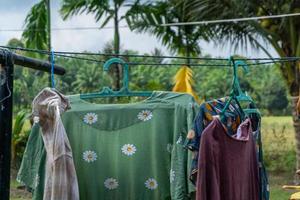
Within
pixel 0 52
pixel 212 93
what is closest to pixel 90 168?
pixel 0 52

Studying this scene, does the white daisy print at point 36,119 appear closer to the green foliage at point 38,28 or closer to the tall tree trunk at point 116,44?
the tall tree trunk at point 116,44

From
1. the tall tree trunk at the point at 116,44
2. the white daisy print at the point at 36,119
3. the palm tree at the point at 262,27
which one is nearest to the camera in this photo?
the white daisy print at the point at 36,119

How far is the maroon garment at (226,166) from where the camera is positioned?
109 inches

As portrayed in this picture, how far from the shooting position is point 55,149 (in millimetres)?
2795

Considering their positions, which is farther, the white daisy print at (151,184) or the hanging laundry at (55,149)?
the white daisy print at (151,184)

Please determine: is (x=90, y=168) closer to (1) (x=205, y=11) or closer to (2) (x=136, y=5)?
(1) (x=205, y=11)

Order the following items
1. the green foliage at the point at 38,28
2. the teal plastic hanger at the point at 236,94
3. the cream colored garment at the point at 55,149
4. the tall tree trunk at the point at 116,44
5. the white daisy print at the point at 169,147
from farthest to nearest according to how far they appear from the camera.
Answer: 1. the green foliage at the point at 38,28
2. the tall tree trunk at the point at 116,44
3. the white daisy print at the point at 169,147
4. the teal plastic hanger at the point at 236,94
5. the cream colored garment at the point at 55,149

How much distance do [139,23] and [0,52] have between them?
732 cm

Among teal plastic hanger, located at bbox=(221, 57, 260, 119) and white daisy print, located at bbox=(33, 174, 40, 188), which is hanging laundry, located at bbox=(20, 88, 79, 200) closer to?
white daisy print, located at bbox=(33, 174, 40, 188)

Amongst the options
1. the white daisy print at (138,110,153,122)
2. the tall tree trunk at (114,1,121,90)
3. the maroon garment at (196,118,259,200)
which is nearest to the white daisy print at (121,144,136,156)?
the white daisy print at (138,110,153,122)

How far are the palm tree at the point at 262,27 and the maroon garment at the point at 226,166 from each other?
4867 millimetres

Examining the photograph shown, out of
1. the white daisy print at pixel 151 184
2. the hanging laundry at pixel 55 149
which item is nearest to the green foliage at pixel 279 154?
the white daisy print at pixel 151 184

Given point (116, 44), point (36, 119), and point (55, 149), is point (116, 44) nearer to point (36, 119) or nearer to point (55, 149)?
point (36, 119)

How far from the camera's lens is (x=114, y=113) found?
328 centimetres
